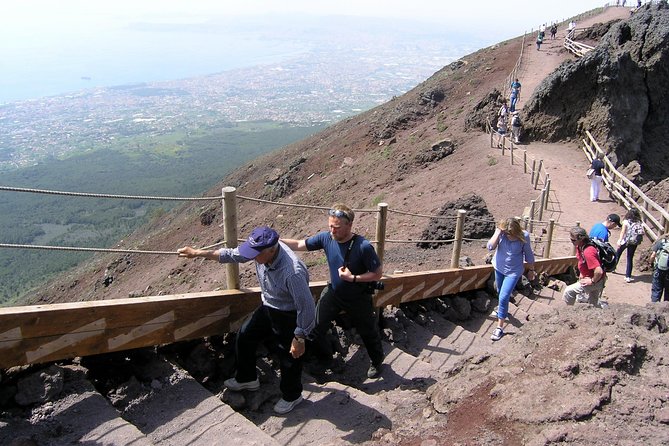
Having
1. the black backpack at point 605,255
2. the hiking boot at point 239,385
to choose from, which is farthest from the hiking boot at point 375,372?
the black backpack at point 605,255

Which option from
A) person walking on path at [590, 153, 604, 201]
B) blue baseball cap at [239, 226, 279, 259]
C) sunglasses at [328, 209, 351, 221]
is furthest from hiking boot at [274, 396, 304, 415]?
person walking on path at [590, 153, 604, 201]

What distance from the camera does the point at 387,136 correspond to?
28547mm

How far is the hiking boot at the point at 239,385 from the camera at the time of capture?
4586 mm

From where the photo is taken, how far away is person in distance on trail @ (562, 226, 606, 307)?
5984mm

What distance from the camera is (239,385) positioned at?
181 inches

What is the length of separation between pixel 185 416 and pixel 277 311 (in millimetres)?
1155

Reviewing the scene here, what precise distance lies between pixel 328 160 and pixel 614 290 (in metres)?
20.6

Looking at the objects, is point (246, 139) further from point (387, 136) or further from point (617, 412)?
point (617, 412)

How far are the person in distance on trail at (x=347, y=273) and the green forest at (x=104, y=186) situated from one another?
4282 cm

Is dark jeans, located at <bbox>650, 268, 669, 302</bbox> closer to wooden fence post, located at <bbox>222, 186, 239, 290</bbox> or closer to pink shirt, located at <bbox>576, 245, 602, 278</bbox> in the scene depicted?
pink shirt, located at <bbox>576, 245, 602, 278</bbox>

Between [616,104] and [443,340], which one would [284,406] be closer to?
[443,340]

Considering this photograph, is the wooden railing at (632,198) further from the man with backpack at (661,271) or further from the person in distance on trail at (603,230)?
the man with backpack at (661,271)

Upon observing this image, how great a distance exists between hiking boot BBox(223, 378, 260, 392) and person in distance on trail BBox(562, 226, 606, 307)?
Answer: 409cm

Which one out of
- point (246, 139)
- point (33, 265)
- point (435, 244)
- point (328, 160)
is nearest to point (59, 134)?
point (246, 139)
